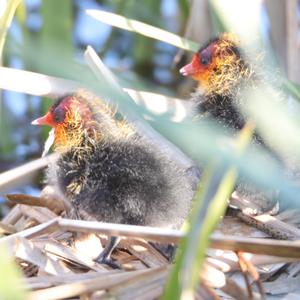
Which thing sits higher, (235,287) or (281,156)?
(281,156)

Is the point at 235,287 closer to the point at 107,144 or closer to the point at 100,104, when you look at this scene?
the point at 107,144

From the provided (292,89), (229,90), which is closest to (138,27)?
(229,90)

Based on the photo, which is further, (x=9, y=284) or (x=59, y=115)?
(x=59, y=115)

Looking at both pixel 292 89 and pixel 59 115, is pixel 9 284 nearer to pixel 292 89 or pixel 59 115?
pixel 59 115

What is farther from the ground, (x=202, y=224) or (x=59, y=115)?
(x=202, y=224)

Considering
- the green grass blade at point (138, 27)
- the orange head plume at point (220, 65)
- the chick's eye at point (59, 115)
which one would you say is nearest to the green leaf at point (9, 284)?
the chick's eye at point (59, 115)

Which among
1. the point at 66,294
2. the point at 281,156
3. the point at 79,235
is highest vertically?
the point at 281,156

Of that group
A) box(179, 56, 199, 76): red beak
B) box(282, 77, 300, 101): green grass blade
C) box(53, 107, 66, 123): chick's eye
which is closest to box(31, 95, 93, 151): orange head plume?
box(53, 107, 66, 123): chick's eye

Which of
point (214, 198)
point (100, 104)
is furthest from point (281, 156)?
point (214, 198)
